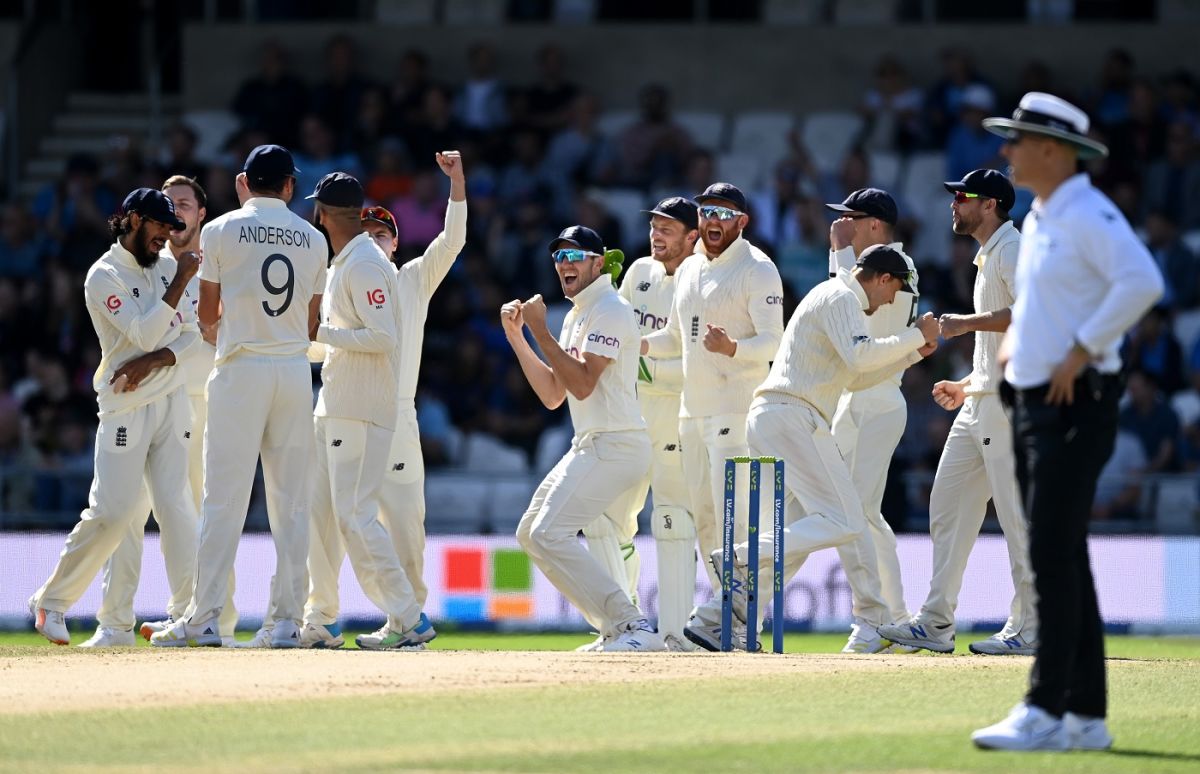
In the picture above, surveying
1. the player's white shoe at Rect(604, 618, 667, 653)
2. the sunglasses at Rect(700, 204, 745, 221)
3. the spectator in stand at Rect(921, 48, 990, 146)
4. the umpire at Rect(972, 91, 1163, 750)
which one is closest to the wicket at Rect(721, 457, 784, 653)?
the player's white shoe at Rect(604, 618, 667, 653)

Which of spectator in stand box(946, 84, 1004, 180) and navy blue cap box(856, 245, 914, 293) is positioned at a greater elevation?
spectator in stand box(946, 84, 1004, 180)

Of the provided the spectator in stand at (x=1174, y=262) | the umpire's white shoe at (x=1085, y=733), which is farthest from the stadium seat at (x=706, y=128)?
the umpire's white shoe at (x=1085, y=733)

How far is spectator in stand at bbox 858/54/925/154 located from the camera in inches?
820

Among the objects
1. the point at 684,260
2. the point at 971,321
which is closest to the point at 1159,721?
the point at 971,321

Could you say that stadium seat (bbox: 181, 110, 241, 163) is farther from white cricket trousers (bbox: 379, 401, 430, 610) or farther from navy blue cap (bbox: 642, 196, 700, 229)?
white cricket trousers (bbox: 379, 401, 430, 610)

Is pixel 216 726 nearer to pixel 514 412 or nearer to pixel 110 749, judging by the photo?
pixel 110 749

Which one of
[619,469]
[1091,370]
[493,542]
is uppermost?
[1091,370]

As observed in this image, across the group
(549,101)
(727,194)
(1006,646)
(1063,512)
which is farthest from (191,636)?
(549,101)

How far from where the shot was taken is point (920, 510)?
54.3 ft

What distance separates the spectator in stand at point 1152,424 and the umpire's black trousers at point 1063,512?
10150mm

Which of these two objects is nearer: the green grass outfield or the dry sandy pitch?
the green grass outfield

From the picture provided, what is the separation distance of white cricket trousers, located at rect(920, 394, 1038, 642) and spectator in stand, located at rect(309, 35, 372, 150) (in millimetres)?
10967

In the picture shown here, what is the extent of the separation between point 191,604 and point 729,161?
11123mm

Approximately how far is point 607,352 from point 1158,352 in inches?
346
